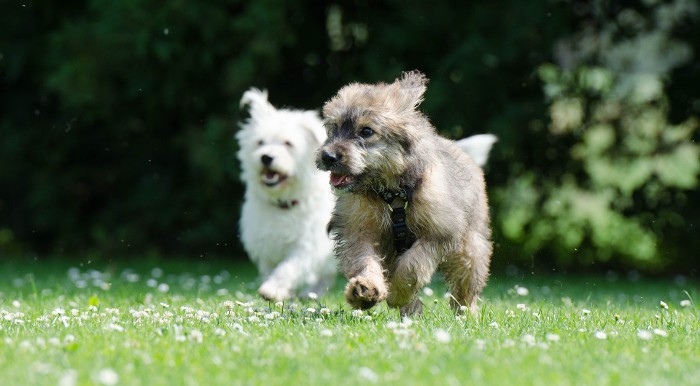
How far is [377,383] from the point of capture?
137 inches

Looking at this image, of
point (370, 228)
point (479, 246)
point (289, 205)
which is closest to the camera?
point (370, 228)

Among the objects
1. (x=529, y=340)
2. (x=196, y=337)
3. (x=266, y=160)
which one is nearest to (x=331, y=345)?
(x=196, y=337)

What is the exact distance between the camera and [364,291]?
16.8 feet

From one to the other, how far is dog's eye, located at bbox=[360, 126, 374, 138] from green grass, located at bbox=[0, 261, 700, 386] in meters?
0.99

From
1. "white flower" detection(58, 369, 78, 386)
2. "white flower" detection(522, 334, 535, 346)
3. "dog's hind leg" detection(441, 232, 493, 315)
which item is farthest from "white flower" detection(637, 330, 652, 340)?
"white flower" detection(58, 369, 78, 386)

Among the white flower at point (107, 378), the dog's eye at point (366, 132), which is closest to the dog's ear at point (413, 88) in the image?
the dog's eye at point (366, 132)

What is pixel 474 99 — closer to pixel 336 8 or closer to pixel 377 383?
pixel 336 8

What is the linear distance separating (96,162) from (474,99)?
5489mm

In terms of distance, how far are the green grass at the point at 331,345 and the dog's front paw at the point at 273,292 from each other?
16.1 inches

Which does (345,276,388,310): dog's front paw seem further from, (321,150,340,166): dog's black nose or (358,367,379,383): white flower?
(358,367,379,383): white flower

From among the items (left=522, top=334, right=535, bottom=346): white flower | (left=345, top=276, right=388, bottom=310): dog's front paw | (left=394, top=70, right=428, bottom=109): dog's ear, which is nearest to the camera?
(left=522, top=334, right=535, bottom=346): white flower

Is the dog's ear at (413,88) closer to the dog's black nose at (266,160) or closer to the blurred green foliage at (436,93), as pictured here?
the dog's black nose at (266,160)

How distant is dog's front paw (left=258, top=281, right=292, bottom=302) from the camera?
7117 mm

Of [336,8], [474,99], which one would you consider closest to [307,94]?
[336,8]
